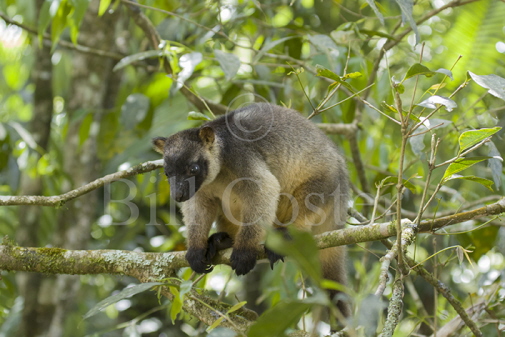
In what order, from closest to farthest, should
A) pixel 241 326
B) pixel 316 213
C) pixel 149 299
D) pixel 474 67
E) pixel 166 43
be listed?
pixel 241 326, pixel 316 213, pixel 166 43, pixel 474 67, pixel 149 299

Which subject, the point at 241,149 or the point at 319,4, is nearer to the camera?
the point at 241,149

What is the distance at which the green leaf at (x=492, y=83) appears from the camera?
8.67 feet

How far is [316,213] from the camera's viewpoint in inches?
172

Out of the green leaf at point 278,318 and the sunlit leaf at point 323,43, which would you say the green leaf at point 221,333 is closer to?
the green leaf at point 278,318

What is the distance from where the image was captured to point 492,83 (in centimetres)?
271

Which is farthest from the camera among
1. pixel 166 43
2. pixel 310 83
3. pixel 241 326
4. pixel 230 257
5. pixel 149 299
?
pixel 149 299

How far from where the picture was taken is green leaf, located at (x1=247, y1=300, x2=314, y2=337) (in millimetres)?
1830

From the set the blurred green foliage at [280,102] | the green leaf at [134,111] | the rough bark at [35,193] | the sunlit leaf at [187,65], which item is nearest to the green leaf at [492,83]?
the blurred green foliage at [280,102]

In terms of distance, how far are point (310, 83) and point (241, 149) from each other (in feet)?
4.53

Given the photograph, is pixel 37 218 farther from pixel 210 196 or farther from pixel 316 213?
pixel 316 213

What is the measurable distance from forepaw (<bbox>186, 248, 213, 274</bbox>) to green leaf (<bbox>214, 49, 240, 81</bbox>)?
1.47m

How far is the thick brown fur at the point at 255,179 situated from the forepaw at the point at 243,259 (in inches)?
1.2

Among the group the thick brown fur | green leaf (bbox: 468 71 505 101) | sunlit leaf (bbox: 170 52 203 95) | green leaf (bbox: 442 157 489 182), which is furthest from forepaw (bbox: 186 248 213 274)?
green leaf (bbox: 468 71 505 101)

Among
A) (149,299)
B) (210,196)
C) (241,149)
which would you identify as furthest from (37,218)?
(241,149)
